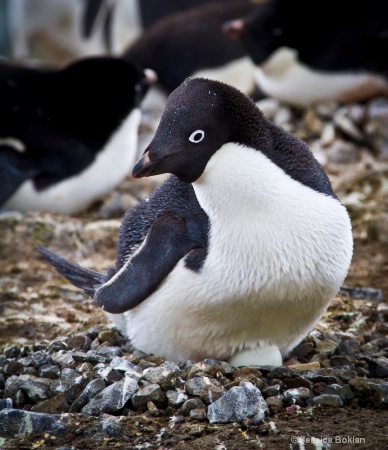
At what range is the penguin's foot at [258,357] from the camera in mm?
3232

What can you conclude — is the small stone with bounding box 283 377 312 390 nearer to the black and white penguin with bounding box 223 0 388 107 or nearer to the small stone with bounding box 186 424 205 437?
the small stone with bounding box 186 424 205 437

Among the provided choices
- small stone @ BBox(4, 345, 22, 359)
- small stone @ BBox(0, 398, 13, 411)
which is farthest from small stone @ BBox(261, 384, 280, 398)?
small stone @ BBox(4, 345, 22, 359)

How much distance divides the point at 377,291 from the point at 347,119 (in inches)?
102

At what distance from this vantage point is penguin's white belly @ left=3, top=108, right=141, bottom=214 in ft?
18.2

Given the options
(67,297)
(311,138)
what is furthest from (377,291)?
(311,138)

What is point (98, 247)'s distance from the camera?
5.12 meters

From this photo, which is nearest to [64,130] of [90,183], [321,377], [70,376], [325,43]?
[90,183]

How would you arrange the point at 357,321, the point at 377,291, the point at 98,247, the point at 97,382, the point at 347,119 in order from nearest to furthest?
1. the point at 97,382
2. the point at 357,321
3. the point at 377,291
4. the point at 98,247
5. the point at 347,119

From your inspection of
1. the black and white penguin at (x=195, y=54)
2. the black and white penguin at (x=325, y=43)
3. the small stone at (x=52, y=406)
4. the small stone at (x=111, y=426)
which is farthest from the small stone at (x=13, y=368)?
the black and white penguin at (x=195, y=54)

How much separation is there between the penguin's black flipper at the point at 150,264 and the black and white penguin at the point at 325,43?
3.78m

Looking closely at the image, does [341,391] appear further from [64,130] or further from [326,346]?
[64,130]

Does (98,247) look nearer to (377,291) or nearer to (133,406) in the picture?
(377,291)

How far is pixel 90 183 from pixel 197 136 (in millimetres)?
2822

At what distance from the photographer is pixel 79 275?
3.76 meters
